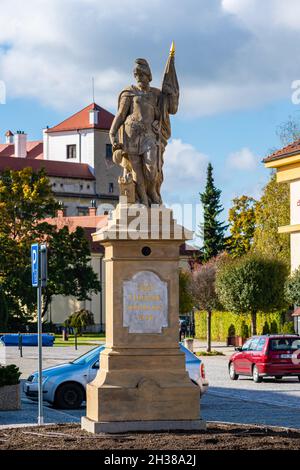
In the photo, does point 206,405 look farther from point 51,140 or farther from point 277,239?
point 51,140

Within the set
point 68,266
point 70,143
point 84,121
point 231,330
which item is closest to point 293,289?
point 231,330

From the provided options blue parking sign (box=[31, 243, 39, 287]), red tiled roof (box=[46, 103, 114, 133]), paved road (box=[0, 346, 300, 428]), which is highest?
red tiled roof (box=[46, 103, 114, 133])

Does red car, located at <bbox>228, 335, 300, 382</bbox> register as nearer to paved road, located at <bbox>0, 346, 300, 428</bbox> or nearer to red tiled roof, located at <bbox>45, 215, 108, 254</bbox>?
paved road, located at <bbox>0, 346, 300, 428</bbox>

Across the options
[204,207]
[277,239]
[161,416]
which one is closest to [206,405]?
[161,416]

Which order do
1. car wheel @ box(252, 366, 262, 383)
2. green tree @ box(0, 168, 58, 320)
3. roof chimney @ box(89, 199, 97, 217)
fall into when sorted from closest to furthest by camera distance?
car wheel @ box(252, 366, 262, 383) → green tree @ box(0, 168, 58, 320) → roof chimney @ box(89, 199, 97, 217)

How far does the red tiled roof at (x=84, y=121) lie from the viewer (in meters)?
144

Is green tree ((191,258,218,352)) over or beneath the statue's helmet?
beneath

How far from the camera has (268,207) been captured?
84000 mm

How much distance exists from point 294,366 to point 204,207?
76844 millimetres

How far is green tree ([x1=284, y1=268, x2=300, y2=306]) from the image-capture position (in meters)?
57.4

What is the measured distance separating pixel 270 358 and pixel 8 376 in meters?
13.0

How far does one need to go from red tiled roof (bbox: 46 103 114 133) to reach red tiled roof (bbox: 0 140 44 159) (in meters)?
6.82

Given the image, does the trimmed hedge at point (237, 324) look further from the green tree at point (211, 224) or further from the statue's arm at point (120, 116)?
the statue's arm at point (120, 116)

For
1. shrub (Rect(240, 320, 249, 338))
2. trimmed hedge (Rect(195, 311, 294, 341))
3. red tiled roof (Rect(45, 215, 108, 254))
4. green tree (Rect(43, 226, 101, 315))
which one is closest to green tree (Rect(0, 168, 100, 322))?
green tree (Rect(43, 226, 101, 315))
